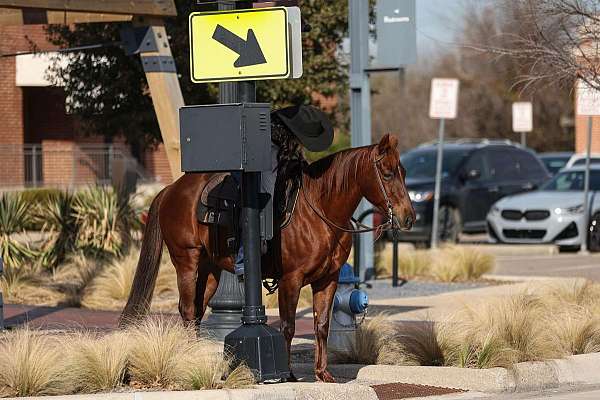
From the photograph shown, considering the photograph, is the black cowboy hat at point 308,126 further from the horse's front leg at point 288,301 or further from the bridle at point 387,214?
the horse's front leg at point 288,301

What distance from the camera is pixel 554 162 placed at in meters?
36.6

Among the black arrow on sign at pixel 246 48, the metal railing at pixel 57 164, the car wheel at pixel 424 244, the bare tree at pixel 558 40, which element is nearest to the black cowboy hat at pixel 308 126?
the black arrow on sign at pixel 246 48

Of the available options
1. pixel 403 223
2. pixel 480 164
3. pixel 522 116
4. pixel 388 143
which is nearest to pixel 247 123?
pixel 388 143

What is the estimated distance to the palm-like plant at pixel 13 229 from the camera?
18.8 metres

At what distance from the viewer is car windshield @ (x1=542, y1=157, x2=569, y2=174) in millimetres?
36031

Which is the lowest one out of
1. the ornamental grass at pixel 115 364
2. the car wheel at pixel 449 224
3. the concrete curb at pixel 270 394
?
the car wheel at pixel 449 224

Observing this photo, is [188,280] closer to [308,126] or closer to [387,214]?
[308,126]

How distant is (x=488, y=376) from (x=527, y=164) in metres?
18.9

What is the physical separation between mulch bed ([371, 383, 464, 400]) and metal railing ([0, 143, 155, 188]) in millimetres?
25417

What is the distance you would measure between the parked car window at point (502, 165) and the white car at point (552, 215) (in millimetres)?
2044

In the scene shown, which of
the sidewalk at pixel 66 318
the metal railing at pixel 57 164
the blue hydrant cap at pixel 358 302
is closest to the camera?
the blue hydrant cap at pixel 358 302

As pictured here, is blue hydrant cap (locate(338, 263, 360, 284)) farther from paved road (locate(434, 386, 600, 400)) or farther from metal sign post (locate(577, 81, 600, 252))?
metal sign post (locate(577, 81, 600, 252))

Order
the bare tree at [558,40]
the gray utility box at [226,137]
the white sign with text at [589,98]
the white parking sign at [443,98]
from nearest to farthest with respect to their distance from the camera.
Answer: the gray utility box at [226,137] < the bare tree at [558,40] < the white sign with text at [589,98] < the white parking sign at [443,98]

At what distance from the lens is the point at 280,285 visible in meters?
10.3
